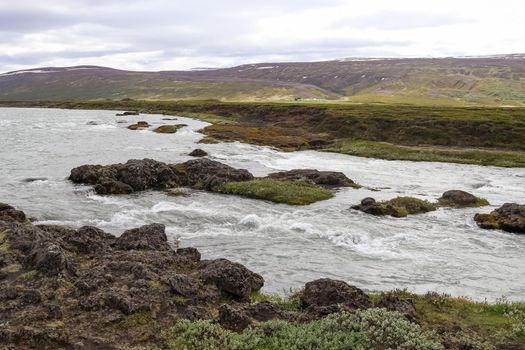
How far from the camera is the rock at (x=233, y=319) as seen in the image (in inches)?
571

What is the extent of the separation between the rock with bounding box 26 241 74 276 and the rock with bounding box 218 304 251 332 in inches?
233

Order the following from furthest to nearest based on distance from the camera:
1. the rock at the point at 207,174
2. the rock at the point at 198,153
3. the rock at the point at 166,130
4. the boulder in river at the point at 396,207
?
the rock at the point at 166,130, the rock at the point at 198,153, the rock at the point at 207,174, the boulder in river at the point at 396,207

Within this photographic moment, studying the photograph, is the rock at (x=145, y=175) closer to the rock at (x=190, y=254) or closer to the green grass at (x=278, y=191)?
the green grass at (x=278, y=191)

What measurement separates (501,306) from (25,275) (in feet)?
51.3

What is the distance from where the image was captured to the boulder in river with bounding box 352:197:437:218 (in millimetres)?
34438

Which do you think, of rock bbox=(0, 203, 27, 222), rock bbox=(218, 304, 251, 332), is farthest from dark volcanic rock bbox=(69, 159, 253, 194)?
rock bbox=(218, 304, 251, 332)

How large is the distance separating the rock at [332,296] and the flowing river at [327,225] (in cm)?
352

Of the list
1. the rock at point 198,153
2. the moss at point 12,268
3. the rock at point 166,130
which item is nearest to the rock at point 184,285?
the moss at point 12,268

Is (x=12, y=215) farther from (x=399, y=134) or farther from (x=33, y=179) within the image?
(x=399, y=134)

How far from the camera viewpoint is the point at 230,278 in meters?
17.8

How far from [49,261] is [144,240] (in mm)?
5348

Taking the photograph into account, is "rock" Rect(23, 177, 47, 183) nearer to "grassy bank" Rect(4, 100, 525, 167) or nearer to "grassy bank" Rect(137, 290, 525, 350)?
"grassy bank" Rect(137, 290, 525, 350)

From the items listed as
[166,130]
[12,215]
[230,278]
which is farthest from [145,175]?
[166,130]

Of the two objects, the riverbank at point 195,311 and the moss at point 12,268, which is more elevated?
the moss at point 12,268
